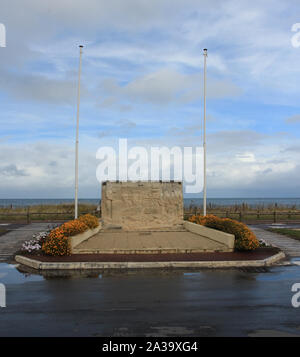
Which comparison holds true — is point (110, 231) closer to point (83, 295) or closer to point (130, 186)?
point (130, 186)

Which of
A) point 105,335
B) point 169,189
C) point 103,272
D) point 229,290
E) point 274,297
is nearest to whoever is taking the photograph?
point 105,335

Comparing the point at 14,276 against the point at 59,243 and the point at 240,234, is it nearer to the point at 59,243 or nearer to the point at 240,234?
the point at 59,243

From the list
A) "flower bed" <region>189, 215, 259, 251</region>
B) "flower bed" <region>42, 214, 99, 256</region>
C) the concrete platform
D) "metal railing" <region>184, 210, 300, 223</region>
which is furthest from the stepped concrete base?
"metal railing" <region>184, 210, 300, 223</region>

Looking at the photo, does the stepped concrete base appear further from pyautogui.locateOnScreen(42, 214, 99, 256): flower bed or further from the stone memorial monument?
the stone memorial monument

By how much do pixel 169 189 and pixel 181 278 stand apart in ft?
40.5

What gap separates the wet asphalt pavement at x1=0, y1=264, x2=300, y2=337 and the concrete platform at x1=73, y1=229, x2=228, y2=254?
3.11 m

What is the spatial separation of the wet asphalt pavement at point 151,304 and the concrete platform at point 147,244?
10.2 feet

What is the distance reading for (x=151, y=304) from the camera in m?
8.26

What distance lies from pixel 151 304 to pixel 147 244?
26.4ft

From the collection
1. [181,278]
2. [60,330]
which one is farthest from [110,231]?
[60,330]

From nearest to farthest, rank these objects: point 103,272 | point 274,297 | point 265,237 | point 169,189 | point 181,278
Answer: point 274,297 → point 181,278 → point 103,272 → point 265,237 → point 169,189

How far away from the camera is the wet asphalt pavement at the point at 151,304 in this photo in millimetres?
6680

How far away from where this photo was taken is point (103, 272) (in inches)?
471

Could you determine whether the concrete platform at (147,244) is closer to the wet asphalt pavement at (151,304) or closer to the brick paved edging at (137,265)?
the brick paved edging at (137,265)
